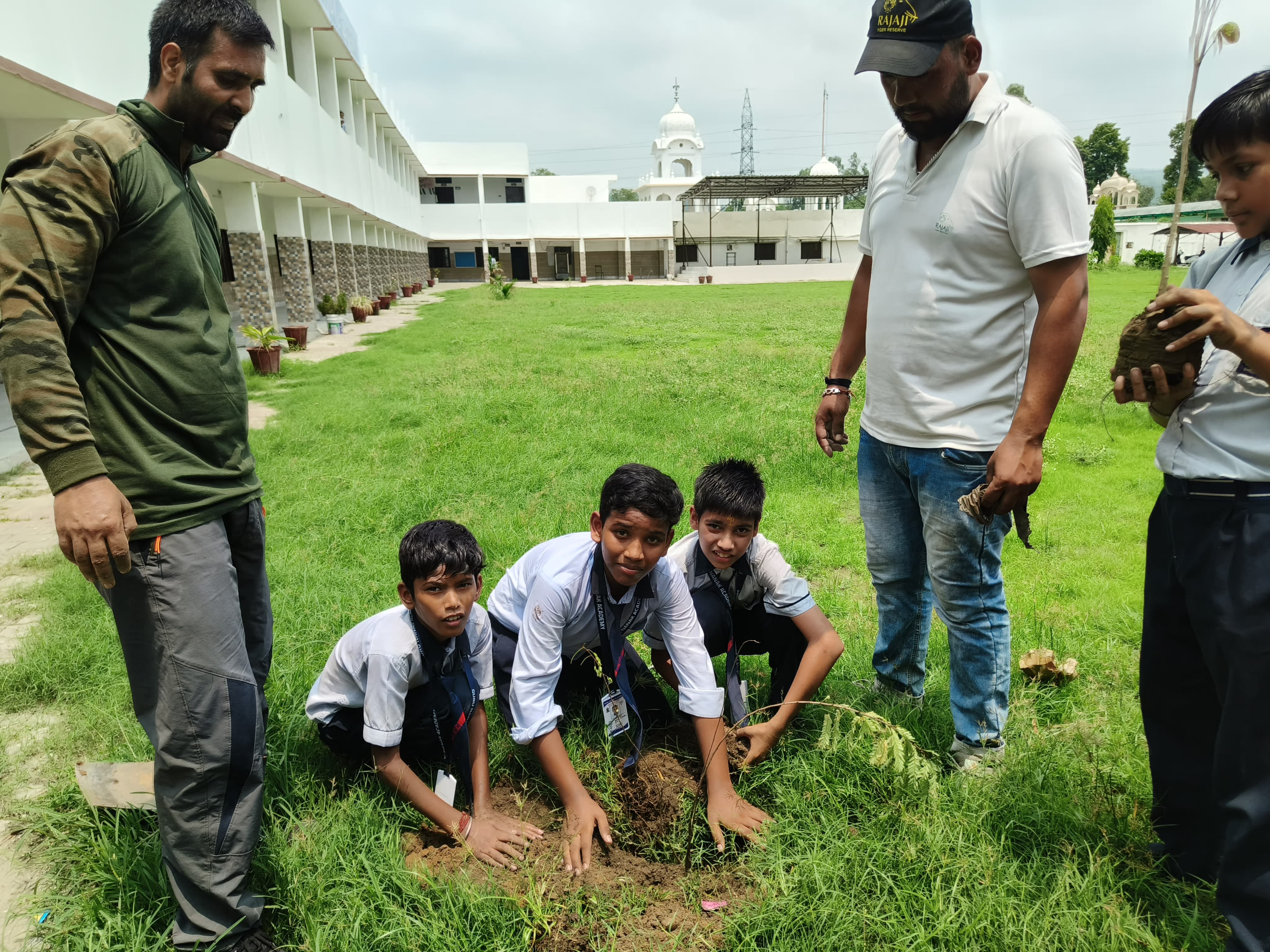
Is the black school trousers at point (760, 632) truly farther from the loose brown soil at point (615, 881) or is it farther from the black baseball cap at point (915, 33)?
the black baseball cap at point (915, 33)

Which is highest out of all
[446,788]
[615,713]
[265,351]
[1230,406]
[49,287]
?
[49,287]

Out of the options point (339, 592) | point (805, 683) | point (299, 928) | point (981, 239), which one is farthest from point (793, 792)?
point (339, 592)

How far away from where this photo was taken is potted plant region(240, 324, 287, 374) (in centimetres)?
1108

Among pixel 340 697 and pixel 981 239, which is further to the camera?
pixel 340 697

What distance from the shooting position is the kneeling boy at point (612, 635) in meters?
2.27

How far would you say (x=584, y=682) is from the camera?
287cm

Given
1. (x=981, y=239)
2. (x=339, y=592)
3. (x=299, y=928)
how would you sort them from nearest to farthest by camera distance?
(x=299, y=928)
(x=981, y=239)
(x=339, y=592)

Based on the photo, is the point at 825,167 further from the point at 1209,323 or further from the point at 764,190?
the point at 1209,323

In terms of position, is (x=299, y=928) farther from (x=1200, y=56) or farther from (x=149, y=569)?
(x=1200, y=56)

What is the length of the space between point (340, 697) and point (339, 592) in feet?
5.09

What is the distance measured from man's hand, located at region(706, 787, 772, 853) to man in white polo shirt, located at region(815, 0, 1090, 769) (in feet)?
2.19

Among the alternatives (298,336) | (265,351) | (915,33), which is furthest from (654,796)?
(298,336)

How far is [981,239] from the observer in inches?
84.0

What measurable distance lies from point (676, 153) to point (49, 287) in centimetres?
5912
